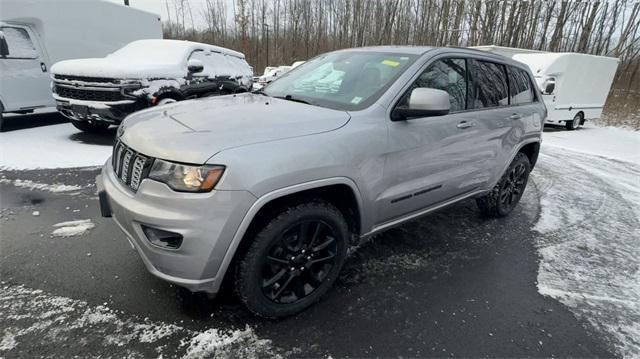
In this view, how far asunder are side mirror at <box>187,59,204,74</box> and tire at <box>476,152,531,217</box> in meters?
5.38

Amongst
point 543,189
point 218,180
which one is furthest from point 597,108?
point 218,180

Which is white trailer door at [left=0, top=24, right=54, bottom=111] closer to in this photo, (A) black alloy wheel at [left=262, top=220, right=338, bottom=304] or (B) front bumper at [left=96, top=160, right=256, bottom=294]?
(B) front bumper at [left=96, top=160, right=256, bottom=294]

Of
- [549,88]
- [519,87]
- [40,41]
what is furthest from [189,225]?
[549,88]

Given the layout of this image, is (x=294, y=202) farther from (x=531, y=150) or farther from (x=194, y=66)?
(x=194, y=66)

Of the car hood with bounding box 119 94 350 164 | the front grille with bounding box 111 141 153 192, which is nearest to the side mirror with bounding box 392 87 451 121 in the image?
the car hood with bounding box 119 94 350 164

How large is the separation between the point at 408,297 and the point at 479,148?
5.20 feet

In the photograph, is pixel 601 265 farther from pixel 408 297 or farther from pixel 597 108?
pixel 597 108

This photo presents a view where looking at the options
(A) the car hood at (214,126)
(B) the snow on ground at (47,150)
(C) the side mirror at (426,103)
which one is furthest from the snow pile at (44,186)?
(C) the side mirror at (426,103)

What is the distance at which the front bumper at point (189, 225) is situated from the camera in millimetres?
1893

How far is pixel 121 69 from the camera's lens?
597 cm

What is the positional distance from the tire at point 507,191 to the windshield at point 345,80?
6.51 ft

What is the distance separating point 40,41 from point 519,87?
903 cm

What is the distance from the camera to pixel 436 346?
225cm

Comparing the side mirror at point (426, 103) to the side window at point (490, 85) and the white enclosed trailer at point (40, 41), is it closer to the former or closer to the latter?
the side window at point (490, 85)
